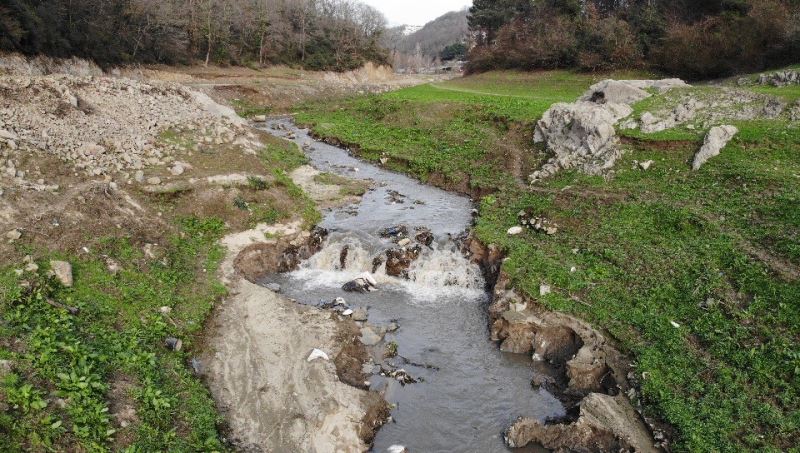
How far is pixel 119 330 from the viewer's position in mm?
13453

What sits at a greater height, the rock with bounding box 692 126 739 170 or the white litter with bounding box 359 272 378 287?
the rock with bounding box 692 126 739 170

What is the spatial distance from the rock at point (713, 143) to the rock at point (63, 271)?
24.4m

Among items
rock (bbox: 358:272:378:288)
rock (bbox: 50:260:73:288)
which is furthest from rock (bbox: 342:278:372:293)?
rock (bbox: 50:260:73:288)

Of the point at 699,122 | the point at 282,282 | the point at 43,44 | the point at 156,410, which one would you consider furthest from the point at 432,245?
the point at 43,44

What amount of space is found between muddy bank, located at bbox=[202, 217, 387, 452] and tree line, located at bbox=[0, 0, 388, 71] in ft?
115

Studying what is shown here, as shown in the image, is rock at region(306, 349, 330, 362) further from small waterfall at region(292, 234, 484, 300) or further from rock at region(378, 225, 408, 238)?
rock at region(378, 225, 408, 238)

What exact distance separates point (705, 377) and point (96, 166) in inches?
→ 883

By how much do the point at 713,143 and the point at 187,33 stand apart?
228 feet

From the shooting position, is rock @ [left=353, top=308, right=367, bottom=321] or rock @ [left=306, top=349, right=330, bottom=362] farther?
rock @ [left=353, top=308, right=367, bottom=321]

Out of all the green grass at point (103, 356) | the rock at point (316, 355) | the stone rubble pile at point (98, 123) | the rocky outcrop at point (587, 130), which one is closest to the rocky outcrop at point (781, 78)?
the rocky outcrop at point (587, 130)

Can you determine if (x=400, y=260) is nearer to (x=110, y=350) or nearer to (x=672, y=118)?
(x=110, y=350)

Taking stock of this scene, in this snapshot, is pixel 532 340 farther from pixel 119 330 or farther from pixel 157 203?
pixel 157 203

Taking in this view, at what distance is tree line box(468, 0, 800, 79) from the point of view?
3822cm

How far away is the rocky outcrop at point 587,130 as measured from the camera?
87.5 ft
